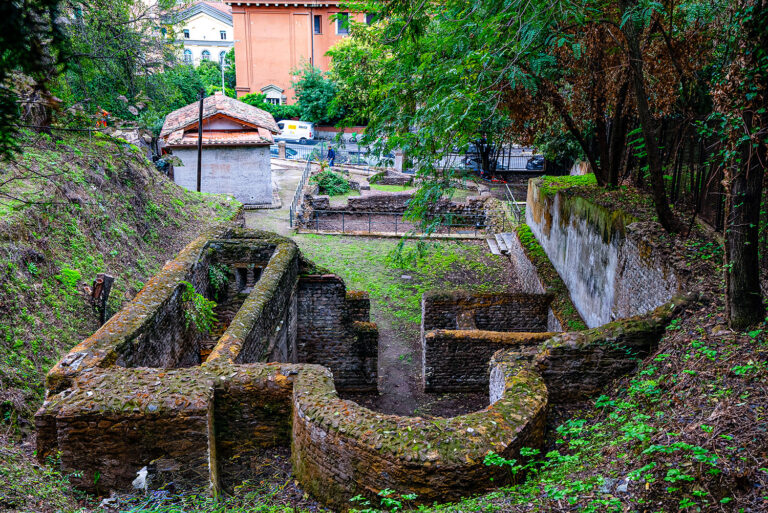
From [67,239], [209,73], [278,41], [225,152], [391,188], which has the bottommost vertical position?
[67,239]

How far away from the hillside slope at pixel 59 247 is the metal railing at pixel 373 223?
707cm

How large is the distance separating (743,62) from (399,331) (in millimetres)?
9128

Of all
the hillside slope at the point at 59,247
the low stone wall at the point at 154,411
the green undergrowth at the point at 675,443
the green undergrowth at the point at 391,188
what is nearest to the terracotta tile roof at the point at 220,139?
the hillside slope at the point at 59,247

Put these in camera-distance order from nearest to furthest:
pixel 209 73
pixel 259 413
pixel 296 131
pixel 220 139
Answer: pixel 259 413, pixel 220 139, pixel 296 131, pixel 209 73

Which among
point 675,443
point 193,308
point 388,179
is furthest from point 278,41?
point 675,443

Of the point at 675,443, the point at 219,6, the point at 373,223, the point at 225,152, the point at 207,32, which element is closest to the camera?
the point at 675,443

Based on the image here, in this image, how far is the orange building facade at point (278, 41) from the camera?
40.3 metres

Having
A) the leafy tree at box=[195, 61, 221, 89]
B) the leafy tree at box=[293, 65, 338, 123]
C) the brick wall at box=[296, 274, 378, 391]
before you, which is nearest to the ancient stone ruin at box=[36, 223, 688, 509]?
the brick wall at box=[296, 274, 378, 391]

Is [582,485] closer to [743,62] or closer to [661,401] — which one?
A: [661,401]

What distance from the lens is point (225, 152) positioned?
72.2 feet

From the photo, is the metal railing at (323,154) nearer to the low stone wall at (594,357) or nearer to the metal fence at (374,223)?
the metal fence at (374,223)

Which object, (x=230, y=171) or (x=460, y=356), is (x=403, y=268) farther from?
(x=230, y=171)

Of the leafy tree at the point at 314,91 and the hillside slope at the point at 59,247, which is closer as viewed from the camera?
the hillside slope at the point at 59,247

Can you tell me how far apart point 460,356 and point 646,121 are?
15.4 ft
